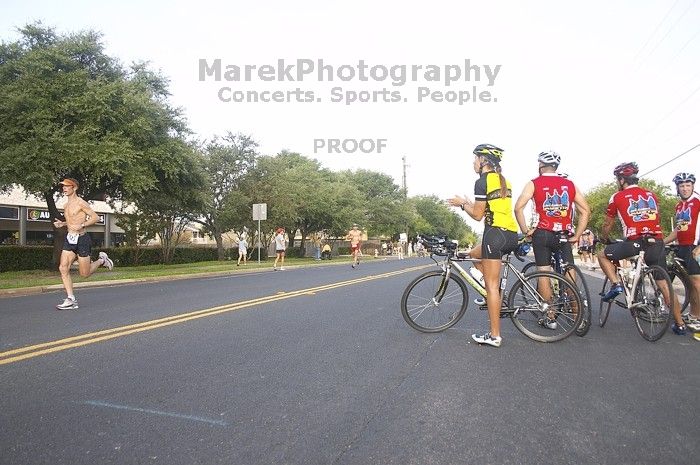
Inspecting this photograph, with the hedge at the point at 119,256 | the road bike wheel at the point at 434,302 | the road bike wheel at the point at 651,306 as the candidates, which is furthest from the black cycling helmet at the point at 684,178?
the hedge at the point at 119,256

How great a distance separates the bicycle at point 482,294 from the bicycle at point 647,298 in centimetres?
91

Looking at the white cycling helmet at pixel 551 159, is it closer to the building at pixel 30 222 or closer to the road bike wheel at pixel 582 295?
the road bike wheel at pixel 582 295

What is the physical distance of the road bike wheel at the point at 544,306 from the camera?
16.3 ft

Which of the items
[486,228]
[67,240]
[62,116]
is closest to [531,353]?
[486,228]

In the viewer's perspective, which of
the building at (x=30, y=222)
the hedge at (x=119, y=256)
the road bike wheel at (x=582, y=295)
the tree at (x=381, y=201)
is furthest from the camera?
the tree at (x=381, y=201)

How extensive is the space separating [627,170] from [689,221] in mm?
994

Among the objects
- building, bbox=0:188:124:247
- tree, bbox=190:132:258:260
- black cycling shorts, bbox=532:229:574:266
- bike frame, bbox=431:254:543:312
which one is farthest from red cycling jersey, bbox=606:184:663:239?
building, bbox=0:188:124:247

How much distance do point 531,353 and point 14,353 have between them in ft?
16.1

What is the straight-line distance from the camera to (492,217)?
480 cm

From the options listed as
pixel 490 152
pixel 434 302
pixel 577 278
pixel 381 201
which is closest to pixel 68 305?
pixel 434 302

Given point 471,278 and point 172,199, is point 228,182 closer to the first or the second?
point 172,199

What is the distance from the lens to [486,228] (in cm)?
487

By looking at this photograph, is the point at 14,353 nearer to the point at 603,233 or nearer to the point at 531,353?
the point at 531,353

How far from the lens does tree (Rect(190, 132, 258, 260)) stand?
102 ft
